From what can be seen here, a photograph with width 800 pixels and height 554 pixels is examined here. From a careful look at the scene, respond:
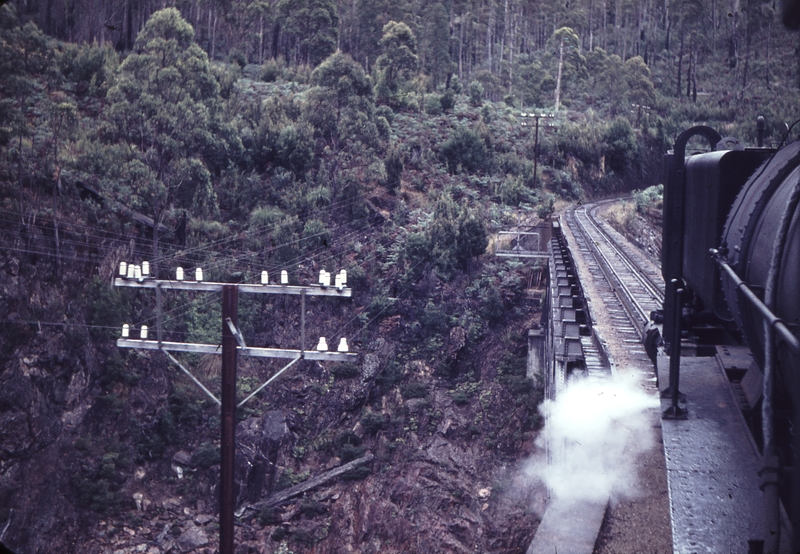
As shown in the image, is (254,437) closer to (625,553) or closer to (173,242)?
(173,242)

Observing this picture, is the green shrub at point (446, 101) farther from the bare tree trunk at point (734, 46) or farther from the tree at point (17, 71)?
the bare tree trunk at point (734, 46)

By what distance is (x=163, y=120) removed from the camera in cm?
2797

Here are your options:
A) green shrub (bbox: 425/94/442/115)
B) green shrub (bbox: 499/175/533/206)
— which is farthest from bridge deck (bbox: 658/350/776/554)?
green shrub (bbox: 425/94/442/115)

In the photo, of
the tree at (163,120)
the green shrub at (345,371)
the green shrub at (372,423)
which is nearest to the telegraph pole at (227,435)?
the green shrub at (372,423)

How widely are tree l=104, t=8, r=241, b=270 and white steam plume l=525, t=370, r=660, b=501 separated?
20.2 m

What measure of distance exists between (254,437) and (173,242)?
929cm

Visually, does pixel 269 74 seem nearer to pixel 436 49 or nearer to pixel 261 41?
pixel 261 41

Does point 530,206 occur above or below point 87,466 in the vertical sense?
above

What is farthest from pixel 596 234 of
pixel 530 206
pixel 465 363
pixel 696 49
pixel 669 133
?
pixel 696 49

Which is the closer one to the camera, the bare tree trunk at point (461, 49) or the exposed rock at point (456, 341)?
the exposed rock at point (456, 341)

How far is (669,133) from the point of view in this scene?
191ft

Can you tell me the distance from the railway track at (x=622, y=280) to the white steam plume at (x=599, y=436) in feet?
5.62

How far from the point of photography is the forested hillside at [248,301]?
2012 centimetres

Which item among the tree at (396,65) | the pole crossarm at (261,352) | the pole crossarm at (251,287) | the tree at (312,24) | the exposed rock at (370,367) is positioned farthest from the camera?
the tree at (312,24)
